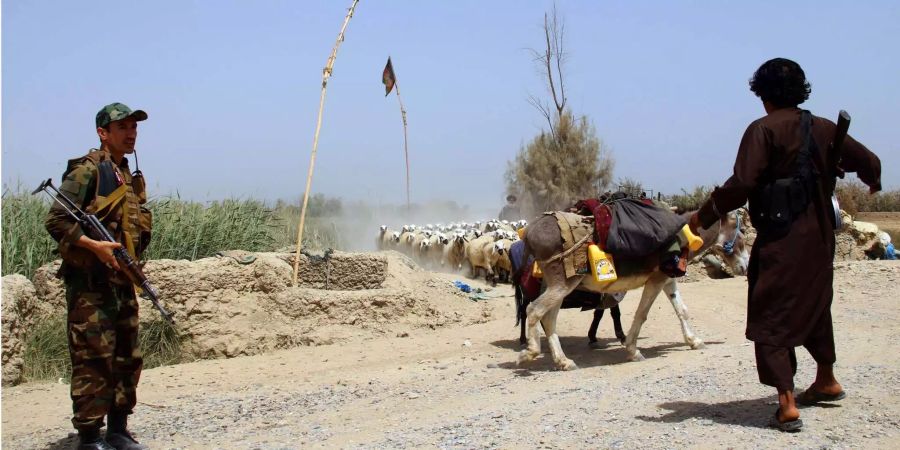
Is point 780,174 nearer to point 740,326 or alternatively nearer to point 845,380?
point 845,380

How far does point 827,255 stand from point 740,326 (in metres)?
5.43

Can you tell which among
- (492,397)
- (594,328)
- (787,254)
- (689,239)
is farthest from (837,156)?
(594,328)

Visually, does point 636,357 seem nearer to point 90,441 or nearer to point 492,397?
point 492,397

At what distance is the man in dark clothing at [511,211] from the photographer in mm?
30672

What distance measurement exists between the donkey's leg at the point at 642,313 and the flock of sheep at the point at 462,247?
6504 millimetres

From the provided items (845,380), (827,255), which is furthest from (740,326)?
(827,255)

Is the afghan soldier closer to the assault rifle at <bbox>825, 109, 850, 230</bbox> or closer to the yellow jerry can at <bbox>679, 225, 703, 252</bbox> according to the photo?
the assault rifle at <bbox>825, 109, 850, 230</bbox>

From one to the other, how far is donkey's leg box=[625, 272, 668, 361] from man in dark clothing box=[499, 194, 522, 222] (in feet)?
71.6

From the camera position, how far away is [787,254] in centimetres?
465

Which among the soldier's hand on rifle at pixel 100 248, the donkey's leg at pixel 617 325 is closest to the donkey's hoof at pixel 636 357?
the donkey's leg at pixel 617 325

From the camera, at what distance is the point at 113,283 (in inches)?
193

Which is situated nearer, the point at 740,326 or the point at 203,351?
the point at 203,351

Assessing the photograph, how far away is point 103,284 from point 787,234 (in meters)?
4.03

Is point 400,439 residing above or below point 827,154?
below
